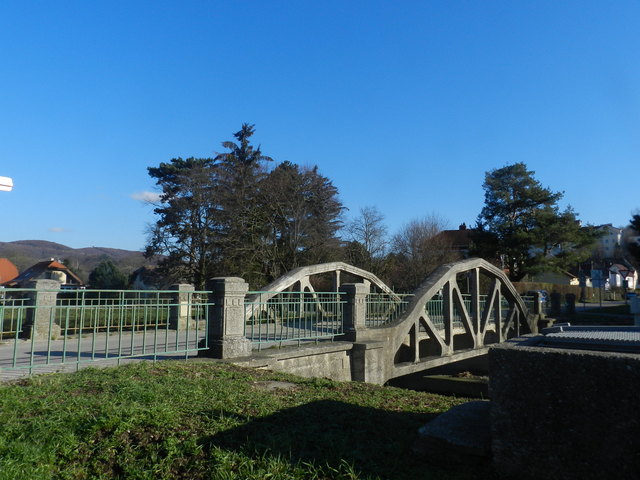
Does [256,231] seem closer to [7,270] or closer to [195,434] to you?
[195,434]

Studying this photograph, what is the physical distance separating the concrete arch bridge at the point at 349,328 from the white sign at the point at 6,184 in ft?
10.0

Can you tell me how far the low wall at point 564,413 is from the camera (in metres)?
2.88

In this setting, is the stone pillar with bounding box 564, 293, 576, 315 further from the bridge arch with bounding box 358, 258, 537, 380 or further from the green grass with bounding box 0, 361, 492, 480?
the green grass with bounding box 0, 361, 492, 480

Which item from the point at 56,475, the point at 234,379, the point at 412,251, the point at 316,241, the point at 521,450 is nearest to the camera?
the point at 521,450

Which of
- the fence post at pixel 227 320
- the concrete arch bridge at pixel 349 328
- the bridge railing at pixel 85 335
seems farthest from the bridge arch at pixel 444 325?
the bridge railing at pixel 85 335

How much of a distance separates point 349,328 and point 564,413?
23.3 feet

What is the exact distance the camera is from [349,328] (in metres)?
10.1

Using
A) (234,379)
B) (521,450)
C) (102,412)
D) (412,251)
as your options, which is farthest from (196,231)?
(521,450)

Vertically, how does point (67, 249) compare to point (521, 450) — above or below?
above

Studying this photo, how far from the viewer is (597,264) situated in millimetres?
73625

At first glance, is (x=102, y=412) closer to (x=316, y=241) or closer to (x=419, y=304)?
(x=419, y=304)

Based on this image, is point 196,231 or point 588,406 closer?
point 588,406

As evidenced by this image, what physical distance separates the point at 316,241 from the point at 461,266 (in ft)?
50.1

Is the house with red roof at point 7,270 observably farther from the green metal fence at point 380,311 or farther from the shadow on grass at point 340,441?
the shadow on grass at point 340,441
